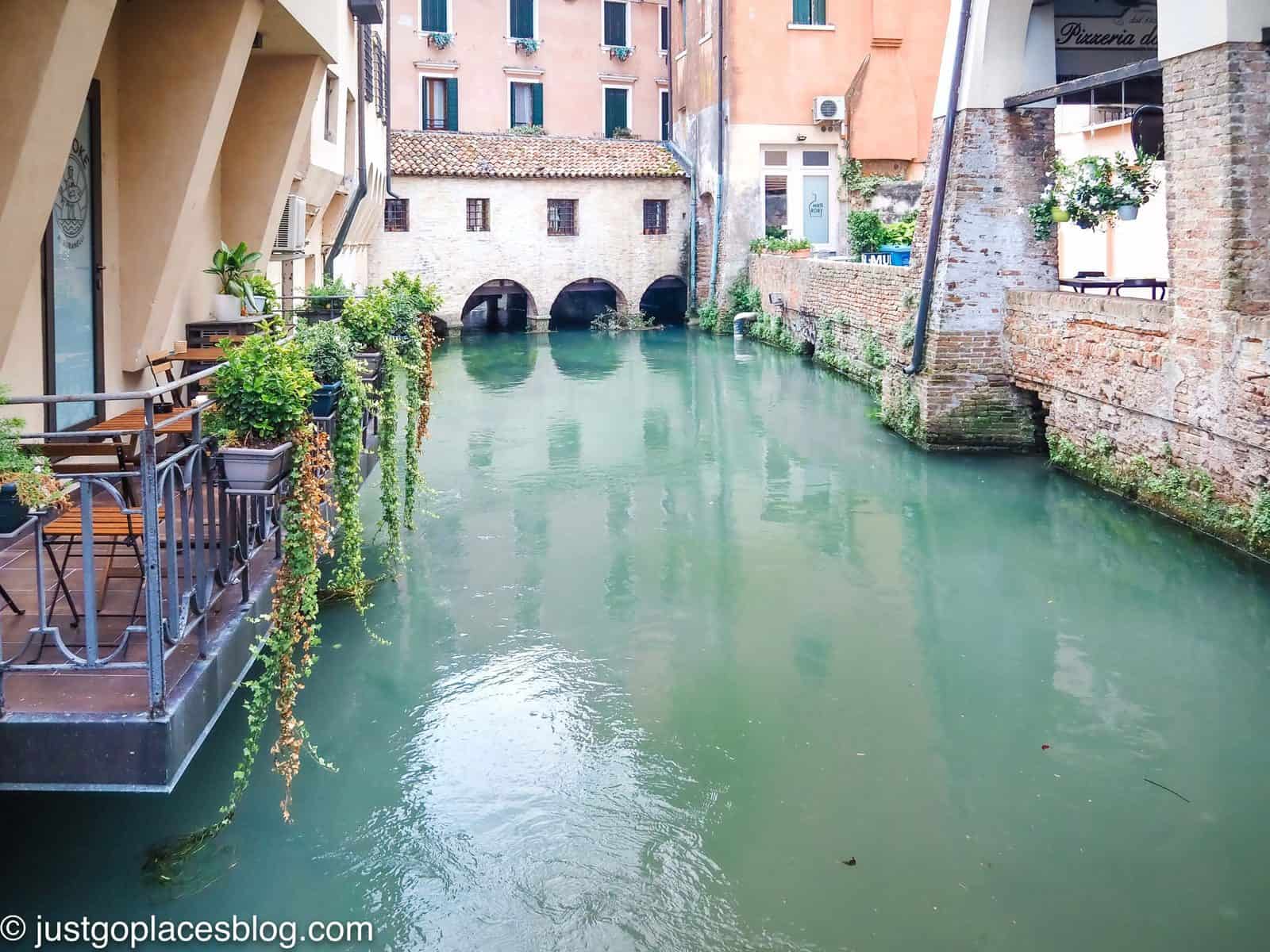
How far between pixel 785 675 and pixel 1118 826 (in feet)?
7.13

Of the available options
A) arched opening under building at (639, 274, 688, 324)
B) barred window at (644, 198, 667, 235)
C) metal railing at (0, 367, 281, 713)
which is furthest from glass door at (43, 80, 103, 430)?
arched opening under building at (639, 274, 688, 324)

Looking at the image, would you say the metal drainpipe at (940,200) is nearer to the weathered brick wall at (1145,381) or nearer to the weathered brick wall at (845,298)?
the weathered brick wall at (845,298)

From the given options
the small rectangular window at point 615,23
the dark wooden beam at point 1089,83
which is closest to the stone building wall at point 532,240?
the small rectangular window at point 615,23

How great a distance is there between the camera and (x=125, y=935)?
14.1 feet

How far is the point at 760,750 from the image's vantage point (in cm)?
593

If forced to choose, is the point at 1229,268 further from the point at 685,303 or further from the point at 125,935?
the point at 685,303

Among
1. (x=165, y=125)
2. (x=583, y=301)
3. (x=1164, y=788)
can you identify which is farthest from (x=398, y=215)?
(x=1164, y=788)

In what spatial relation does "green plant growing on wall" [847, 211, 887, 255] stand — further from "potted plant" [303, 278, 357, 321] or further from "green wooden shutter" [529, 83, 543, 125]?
"potted plant" [303, 278, 357, 321]

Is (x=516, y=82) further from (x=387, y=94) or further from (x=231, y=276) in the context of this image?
(x=231, y=276)

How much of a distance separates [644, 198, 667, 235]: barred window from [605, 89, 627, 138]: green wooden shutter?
465cm

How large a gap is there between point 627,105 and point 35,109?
3086 cm

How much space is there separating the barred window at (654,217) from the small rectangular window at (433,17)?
7.70m

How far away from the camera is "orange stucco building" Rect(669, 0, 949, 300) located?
27.7 meters

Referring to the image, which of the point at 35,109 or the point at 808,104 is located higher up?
the point at 808,104
